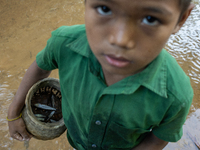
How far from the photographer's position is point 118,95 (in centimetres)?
75

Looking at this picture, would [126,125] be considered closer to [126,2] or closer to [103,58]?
[103,58]

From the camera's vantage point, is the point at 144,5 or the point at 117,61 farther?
the point at 117,61

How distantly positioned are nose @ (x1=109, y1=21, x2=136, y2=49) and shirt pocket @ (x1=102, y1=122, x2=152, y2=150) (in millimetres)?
475

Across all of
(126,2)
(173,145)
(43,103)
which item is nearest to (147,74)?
(126,2)

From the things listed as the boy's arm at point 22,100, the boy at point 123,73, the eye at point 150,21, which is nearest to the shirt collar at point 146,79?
the boy at point 123,73

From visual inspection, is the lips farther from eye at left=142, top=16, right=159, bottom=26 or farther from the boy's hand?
the boy's hand

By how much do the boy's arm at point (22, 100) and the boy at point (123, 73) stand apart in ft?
0.31

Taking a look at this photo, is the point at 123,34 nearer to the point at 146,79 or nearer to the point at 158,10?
the point at 158,10

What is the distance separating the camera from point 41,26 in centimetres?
286

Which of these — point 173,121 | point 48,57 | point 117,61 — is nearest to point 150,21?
point 117,61

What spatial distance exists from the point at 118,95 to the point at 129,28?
358mm

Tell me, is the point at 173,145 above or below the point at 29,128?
below

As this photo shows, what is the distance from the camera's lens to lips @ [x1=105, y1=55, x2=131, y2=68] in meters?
0.54

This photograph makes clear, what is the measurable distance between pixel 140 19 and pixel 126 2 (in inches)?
2.4
